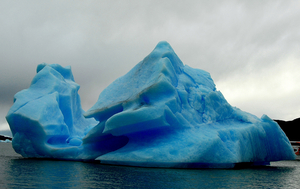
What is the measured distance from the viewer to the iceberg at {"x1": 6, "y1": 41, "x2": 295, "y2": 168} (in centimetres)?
830

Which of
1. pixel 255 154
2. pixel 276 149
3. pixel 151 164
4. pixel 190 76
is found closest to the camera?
pixel 151 164

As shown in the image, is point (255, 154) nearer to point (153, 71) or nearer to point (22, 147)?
point (153, 71)

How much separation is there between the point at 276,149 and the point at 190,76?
4.63 meters

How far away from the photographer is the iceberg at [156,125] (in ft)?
27.2

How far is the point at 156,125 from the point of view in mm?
8641

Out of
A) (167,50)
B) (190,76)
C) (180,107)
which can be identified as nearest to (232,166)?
(180,107)

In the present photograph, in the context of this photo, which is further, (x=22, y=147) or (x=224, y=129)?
(x=22, y=147)

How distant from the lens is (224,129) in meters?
9.26

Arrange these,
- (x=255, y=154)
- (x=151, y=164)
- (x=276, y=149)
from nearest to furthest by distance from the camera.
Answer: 1. (x=151, y=164)
2. (x=255, y=154)
3. (x=276, y=149)

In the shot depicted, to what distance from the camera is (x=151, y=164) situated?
818 centimetres

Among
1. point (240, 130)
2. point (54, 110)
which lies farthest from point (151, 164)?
point (54, 110)

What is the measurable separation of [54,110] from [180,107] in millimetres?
6168

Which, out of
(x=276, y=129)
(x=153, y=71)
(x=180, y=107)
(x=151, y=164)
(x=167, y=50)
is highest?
(x=167, y=50)

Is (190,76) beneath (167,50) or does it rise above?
beneath
